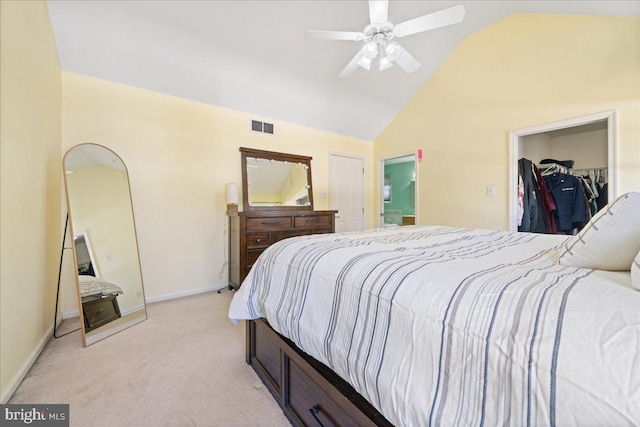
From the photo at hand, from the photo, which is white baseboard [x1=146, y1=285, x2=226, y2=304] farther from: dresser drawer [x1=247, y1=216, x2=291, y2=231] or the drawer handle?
the drawer handle

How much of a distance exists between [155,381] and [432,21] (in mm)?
2955

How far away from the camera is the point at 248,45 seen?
262 cm

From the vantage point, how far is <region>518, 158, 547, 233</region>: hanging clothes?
2.87m

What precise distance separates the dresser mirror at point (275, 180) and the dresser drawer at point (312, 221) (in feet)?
1.13

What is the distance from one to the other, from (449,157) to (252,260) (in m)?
2.93

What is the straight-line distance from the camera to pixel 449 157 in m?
3.50

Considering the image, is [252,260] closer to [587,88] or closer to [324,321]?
[324,321]

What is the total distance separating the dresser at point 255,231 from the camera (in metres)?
Result: 2.89

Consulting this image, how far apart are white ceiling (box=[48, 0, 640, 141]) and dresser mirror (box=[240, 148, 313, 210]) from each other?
0.52m

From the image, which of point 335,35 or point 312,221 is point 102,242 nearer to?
point 312,221

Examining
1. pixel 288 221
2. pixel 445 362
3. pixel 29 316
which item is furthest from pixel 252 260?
Result: pixel 445 362

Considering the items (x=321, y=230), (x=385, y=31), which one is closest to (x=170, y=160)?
(x=321, y=230)

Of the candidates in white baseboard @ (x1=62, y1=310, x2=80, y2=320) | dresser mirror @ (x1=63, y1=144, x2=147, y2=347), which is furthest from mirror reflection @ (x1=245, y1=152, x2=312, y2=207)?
white baseboard @ (x1=62, y1=310, x2=80, y2=320)

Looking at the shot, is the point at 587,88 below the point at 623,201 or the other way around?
the other way around
